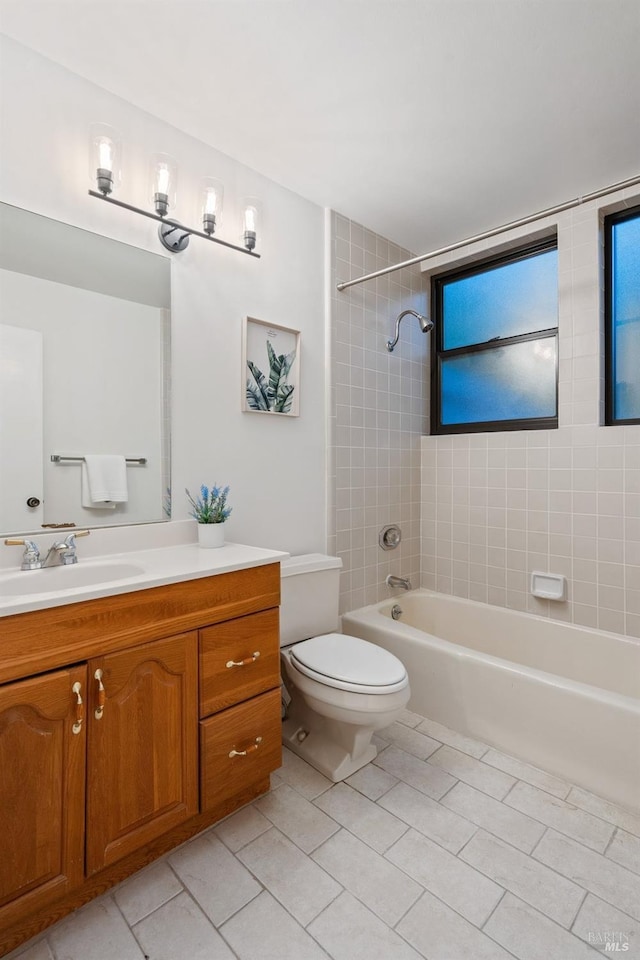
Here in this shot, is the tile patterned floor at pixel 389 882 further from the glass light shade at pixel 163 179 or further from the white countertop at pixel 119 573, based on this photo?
the glass light shade at pixel 163 179

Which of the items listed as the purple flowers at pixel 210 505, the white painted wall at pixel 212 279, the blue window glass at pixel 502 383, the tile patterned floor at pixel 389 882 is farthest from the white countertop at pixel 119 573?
the blue window glass at pixel 502 383

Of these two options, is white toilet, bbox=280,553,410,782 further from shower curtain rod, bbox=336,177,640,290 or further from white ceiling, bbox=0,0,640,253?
white ceiling, bbox=0,0,640,253

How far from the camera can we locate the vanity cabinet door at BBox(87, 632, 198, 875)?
1.13 meters

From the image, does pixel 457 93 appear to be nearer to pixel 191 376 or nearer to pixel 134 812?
pixel 191 376

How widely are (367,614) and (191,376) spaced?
1.41m

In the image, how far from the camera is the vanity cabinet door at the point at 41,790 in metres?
1.00

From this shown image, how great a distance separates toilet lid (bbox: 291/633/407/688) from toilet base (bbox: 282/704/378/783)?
209 millimetres

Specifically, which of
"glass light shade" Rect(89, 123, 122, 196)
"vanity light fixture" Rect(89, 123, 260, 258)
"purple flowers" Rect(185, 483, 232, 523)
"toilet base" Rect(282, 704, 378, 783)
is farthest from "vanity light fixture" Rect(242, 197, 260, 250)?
"toilet base" Rect(282, 704, 378, 783)

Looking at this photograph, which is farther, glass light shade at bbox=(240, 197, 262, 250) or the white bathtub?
glass light shade at bbox=(240, 197, 262, 250)

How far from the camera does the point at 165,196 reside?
61.9 inches

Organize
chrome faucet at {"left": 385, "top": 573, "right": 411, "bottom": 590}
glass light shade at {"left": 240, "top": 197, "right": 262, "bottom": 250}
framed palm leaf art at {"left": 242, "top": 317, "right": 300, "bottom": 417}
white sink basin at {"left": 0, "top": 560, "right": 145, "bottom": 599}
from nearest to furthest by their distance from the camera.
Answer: white sink basin at {"left": 0, "top": 560, "right": 145, "bottom": 599} → glass light shade at {"left": 240, "top": 197, "right": 262, "bottom": 250} → framed palm leaf art at {"left": 242, "top": 317, "right": 300, "bottom": 417} → chrome faucet at {"left": 385, "top": 573, "right": 411, "bottom": 590}

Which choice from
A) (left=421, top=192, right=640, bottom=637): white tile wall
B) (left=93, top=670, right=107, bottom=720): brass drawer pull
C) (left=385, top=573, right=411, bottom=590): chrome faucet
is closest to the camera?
(left=93, top=670, right=107, bottom=720): brass drawer pull

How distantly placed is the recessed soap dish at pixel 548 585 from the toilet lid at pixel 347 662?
3.31 ft

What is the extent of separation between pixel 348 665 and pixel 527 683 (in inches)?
27.5
